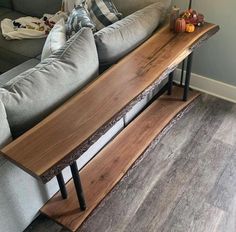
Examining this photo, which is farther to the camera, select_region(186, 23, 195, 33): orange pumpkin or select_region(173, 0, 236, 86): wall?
select_region(173, 0, 236, 86): wall

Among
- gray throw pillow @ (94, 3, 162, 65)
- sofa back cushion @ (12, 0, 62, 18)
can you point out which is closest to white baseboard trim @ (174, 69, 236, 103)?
gray throw pillow @ (94, 3, 162, 65)

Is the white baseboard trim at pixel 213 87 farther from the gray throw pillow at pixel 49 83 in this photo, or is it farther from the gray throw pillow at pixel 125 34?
the gray throw pillow at pixel 49 83

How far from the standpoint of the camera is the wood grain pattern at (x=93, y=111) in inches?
46.1

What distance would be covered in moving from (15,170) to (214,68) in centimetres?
172

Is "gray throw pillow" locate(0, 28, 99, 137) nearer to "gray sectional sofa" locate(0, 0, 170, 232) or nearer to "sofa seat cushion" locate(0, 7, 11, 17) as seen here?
"gray sectional sofa" locate(0, 0, 170, 232)

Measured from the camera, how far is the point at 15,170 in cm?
136

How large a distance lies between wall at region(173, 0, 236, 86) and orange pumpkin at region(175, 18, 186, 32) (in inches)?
17.6

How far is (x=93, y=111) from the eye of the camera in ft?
4.48

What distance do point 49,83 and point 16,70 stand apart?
2.96 ft

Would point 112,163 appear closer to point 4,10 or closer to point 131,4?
point 131,4

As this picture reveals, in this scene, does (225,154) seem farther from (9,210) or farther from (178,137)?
(9,210)

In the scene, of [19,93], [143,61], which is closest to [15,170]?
[19,93]

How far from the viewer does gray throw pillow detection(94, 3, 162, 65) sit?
1616mm

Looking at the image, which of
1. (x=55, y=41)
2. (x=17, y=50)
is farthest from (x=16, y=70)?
(x=55, y=41)
